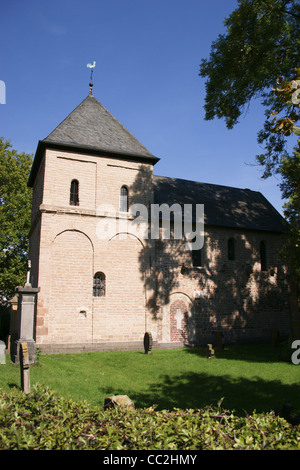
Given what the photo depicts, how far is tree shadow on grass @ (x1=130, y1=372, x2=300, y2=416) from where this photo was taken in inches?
319

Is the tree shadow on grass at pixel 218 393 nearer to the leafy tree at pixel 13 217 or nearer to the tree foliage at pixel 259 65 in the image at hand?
the tree foliage at pixel 259 65

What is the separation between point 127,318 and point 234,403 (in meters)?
8.48

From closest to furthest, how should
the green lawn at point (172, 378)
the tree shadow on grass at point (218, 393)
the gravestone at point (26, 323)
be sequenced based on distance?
the tree shadow on grass at point (218, 393) < the green lawn at point (172, 378) < the gravestone at point (26, 323)

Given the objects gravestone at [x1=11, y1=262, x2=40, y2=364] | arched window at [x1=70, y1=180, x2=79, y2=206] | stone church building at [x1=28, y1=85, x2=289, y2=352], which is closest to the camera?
gravestone at [x1=11, y1=262, x2=40, y2=364]

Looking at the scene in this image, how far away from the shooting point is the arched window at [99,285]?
52.4 ft

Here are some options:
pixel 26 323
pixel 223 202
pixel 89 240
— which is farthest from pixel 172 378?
pixel 223 202

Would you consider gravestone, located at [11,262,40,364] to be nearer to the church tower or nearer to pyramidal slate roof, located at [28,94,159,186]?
the church tower

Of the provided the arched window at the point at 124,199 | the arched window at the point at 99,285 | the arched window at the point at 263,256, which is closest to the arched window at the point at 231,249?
the arched window at the point at 263,256

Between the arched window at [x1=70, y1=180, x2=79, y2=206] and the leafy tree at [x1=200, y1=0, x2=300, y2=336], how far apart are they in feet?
23.7

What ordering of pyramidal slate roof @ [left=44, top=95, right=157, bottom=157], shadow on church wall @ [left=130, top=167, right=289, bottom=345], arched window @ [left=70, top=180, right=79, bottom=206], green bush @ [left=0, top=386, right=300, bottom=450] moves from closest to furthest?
green bush @ [left=0, top=386, right=300, bottom=450]
arched window @ [left=70, top=180, right=79, bottom=206]
pyramidal slate roof @ [left=44, top=95, right=157, bottom=157]
shadow on church wall @ [left=130, top=167, right=289, bottom=345]

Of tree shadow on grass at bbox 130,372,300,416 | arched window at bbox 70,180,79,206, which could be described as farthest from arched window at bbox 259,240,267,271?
arched window at bbox 70,180,79,206

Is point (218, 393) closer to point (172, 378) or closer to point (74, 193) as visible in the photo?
point (172, 378)

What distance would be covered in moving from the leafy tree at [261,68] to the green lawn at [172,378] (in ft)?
13.6
